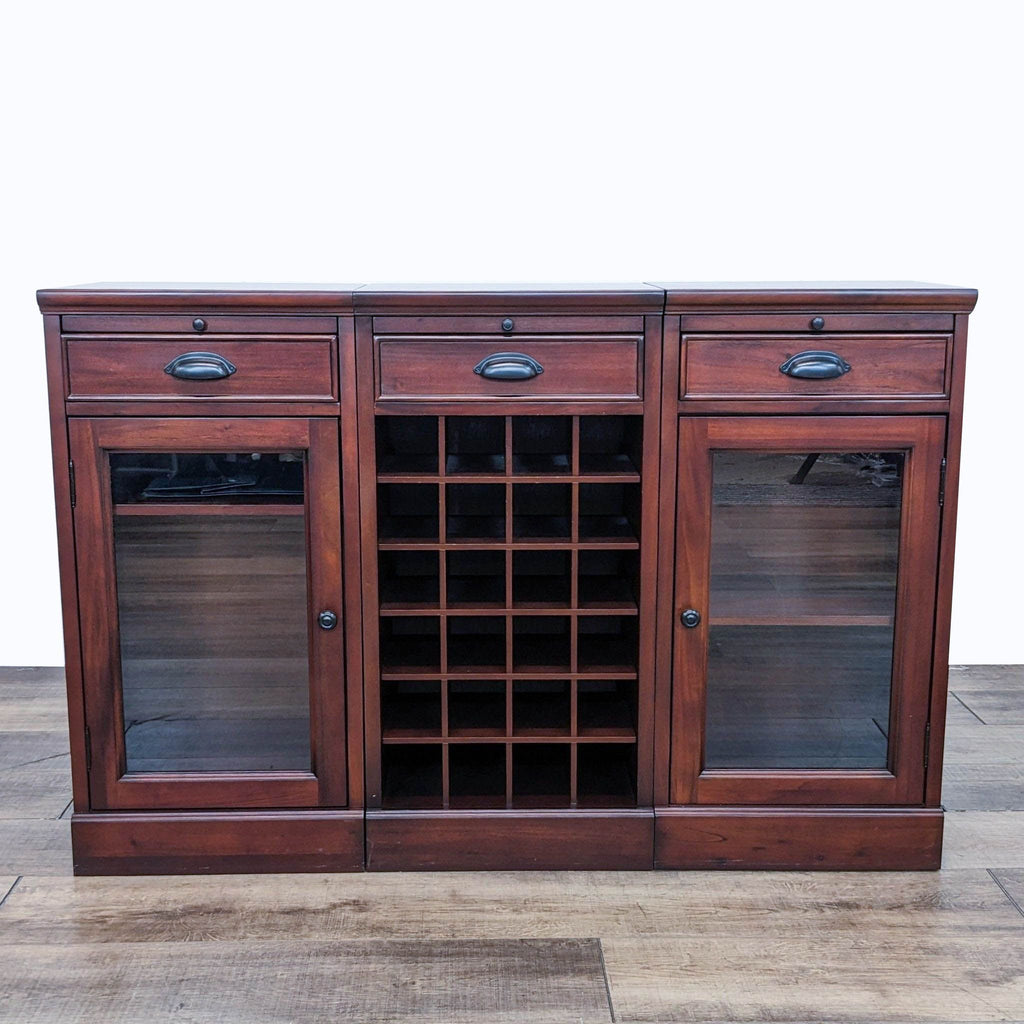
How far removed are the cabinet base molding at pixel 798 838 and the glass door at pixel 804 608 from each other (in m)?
0.03

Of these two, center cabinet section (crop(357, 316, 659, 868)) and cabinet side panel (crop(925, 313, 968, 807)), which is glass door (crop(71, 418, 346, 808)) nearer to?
center cabinet section (crop(357, 316, 659, 868))

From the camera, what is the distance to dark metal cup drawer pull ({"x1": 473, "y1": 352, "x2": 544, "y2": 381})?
6.63ft

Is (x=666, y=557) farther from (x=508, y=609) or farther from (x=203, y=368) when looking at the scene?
(x=203, y=368)

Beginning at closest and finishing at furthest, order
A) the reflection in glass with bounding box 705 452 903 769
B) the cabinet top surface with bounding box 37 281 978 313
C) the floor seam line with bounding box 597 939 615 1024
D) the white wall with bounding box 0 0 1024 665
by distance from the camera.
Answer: the floor seam line with bounding box 597 939 615 1024, the cabinet top surface with bounding box 37 281 978 313, the reflection in glass with bounding box 705 452 903 769, the white wall with bounding box 0 0 1024 665

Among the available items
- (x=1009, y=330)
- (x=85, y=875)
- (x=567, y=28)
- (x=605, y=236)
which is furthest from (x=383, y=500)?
(x=1009, y=330)

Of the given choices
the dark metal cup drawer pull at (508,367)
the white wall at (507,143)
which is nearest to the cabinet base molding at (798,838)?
the dark metal cup drawer pull at (508,367)

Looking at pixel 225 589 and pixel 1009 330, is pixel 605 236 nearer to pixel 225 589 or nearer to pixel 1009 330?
pixel 1009 330

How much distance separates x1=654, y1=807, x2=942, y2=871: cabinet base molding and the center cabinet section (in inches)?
3.1

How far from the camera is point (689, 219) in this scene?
2.91 meters

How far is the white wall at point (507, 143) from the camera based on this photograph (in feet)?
9.20

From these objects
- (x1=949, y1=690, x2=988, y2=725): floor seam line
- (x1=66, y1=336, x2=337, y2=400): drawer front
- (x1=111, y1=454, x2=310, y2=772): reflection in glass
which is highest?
(x1=66, y1=336, x2=337, y2=400): drawer front

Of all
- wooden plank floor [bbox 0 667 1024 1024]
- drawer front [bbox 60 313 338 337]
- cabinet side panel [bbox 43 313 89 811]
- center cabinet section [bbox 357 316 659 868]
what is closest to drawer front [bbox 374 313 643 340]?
center cabinet section [bbox 357 316 659 868]

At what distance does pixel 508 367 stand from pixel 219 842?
1006 millimetres

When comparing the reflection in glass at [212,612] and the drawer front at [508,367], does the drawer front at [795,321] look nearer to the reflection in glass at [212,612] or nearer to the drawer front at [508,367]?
the drawer front at [508,367]
